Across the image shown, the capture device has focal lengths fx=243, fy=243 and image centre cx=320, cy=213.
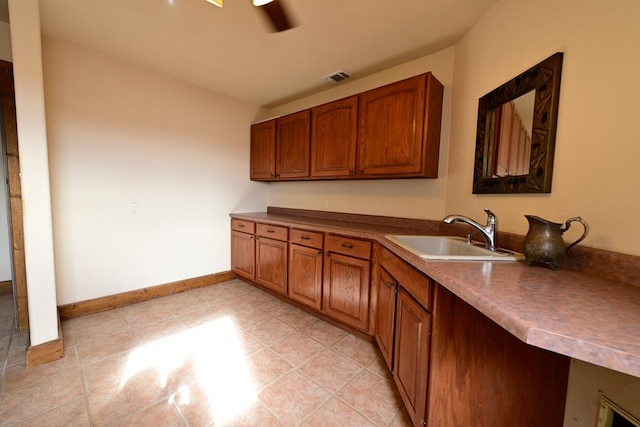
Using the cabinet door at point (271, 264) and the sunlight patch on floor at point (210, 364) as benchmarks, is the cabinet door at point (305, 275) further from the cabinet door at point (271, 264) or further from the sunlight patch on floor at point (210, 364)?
the sunlight patch on floor at point (210, 364)

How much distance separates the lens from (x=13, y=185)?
1834 mm

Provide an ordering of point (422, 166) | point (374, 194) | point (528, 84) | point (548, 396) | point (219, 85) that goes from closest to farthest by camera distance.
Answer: point (548, 396)
point (528, 84)
point (422, 166)
point (374, 194)
point (219, 85)

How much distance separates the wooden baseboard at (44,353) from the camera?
1566mm

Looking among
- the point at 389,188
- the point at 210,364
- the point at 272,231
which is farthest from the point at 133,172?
the point at 389,188

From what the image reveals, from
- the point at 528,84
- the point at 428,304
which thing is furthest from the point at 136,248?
the point at 528,84

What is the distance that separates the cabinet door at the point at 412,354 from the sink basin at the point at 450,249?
0.28 m

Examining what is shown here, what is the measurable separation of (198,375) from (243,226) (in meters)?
1.72

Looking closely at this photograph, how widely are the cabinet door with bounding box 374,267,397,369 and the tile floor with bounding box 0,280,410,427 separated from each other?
18 centimetres

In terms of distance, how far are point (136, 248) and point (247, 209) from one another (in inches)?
52.3

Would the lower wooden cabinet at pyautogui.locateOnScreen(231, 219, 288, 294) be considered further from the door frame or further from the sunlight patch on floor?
the door frame

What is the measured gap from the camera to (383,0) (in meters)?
1.54

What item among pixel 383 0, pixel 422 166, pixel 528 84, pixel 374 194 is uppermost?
pixel 383 0

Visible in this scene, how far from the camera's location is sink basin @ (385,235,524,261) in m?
1.11

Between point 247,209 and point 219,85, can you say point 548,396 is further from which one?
point 219,85
